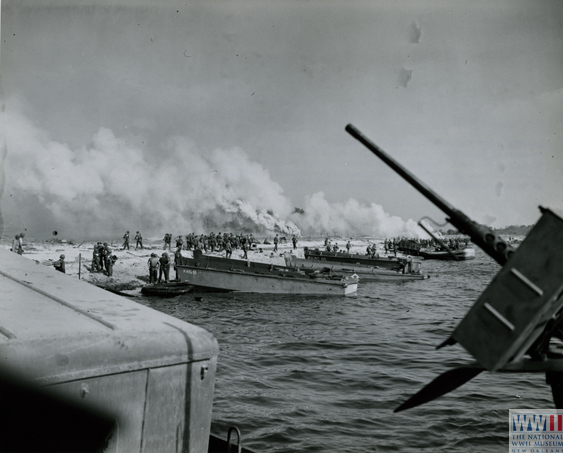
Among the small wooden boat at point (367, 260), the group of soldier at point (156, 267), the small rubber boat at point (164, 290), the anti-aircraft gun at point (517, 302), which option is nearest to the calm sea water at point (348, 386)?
the small rubber boat at point (164, 290)

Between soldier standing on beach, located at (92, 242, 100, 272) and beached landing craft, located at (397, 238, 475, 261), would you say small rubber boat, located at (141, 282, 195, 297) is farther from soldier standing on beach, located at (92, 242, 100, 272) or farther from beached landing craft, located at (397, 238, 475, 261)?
beached landing craft, located at (397, 238, 475, 261)

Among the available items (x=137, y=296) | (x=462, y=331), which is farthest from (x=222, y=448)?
(x=137, y=296)

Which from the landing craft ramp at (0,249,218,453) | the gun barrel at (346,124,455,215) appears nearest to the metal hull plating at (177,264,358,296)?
the gun barrel at (346,124,455,215)

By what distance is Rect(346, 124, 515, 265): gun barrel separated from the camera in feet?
11.5

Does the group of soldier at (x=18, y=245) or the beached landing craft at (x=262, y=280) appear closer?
the beached landing craft at (x=262, y=280)

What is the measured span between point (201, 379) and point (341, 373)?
32.3 ft

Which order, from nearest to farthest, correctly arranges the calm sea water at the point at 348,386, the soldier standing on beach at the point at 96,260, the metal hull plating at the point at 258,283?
the calm sea water at the point at 348,386
the metal hull plating at the point at 258,283
the soldier standing on beach at the point at 96,260

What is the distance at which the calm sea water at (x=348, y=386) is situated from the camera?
28.6 feet

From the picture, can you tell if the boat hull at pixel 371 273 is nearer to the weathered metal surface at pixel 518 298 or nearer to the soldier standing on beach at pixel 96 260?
the soldier standing on beach at pixel 96 260

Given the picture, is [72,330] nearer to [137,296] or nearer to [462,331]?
[462,331]
